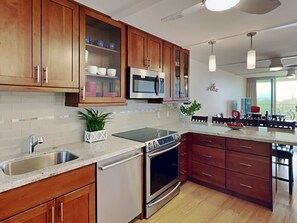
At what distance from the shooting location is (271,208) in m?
2.25

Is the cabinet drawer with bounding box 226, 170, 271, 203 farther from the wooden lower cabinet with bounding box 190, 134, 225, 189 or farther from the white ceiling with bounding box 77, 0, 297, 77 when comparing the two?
the white ceiling with bounding box 77, 0, 297, 77

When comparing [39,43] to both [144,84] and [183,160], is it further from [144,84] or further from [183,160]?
[183,160]

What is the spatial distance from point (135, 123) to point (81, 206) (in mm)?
1539

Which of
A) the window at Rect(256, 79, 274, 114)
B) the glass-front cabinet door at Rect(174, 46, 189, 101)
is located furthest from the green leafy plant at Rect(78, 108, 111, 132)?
the window at Rect(256, 79, 274, 114)

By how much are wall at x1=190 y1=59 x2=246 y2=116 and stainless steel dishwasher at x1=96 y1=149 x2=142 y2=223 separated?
2812 millimetres

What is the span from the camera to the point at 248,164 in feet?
7.89

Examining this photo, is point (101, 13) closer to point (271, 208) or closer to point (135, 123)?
point (135, 123)

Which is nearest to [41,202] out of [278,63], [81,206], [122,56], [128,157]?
[81,206]

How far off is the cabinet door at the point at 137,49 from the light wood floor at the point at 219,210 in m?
1.89

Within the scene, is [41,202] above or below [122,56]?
below

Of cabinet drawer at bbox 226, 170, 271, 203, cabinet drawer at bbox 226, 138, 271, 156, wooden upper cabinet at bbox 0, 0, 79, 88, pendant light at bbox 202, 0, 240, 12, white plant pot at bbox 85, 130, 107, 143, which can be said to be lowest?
cabinet drawer at bbox 226, 170, 271, 203

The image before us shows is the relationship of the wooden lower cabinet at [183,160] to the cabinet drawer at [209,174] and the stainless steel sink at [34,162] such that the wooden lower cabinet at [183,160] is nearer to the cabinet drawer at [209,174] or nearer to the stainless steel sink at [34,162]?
the cabinet drawer at [209,174]

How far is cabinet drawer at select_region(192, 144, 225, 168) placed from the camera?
2656 millimetres

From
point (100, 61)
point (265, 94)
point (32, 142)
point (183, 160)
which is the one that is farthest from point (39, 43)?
point (265, 94)
